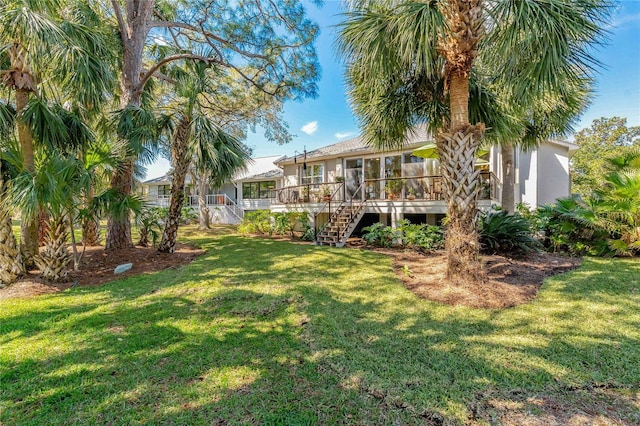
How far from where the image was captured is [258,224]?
15.7 m

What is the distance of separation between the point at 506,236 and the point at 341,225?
5700 mm

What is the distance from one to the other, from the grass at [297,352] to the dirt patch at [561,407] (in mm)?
98

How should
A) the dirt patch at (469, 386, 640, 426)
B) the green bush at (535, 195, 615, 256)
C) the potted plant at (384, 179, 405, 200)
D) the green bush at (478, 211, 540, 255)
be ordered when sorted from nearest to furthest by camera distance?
the dirt patch at (469, 386, 640, 426) → the green bush at (535, 195, 615, 256) → the green bush at (478, 211, 540, 255) → the potted plant at (384, 179, 405, 200)

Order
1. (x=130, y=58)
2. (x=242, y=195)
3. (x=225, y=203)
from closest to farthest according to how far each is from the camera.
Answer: (x=130, y=58), (x=225, y=203), (x=242, y=195)

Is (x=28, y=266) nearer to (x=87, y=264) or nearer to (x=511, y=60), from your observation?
(x=87, y=264)

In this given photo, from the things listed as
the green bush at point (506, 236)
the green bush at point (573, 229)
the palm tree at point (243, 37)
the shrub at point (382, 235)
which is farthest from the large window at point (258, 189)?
the green bush at point (573, 229)

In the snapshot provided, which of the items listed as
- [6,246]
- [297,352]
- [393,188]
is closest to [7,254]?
[6,246]

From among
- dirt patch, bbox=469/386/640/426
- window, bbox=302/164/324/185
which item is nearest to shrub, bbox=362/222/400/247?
window, bbox=302/164/324/185

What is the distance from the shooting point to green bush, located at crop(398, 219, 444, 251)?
9.59m

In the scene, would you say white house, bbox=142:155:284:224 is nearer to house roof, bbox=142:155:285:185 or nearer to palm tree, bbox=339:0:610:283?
house roof, bbox=142:155:285:185

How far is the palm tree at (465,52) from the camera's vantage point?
4.68 metres

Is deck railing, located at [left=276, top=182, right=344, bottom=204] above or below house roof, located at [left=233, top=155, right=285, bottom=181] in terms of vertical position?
below

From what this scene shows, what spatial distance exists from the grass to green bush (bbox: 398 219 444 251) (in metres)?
3.74

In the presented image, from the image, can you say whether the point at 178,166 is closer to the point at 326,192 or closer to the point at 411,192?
the point at 326,192
